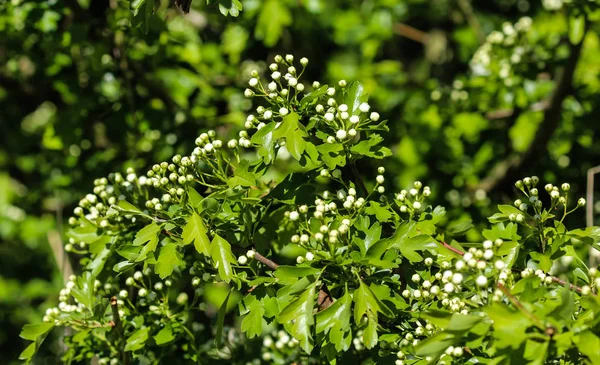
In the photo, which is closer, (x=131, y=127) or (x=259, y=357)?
(x=259, y=357)

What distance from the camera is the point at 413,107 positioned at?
3709 mm

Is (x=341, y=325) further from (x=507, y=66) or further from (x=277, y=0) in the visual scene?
(x=277, y=0)

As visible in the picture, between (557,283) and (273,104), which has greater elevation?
(273,104)

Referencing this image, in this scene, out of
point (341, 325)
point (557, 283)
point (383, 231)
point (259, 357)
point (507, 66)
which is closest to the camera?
point (341, 325)

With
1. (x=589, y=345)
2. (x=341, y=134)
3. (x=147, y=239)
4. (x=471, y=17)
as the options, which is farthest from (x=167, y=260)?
(x=471, y=17)

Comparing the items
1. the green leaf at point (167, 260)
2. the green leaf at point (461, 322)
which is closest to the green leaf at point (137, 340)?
the green leaf at point (167, 260)

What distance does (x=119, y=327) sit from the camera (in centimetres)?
191

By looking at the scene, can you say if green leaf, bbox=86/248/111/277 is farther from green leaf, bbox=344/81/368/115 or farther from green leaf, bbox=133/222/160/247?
green leaf, bbox=344/81/368/115

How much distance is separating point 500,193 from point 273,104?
209 cm

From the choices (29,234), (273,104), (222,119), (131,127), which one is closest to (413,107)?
(222,119)

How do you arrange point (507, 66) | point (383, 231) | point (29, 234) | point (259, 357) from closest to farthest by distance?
point (383, 231)
point (259, 357)
point (507, 66)
point (29, 234)

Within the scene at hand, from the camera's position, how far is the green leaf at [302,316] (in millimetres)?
1553

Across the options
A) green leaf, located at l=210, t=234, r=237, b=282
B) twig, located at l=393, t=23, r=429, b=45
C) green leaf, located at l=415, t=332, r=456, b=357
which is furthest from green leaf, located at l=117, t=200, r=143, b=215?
twig, located at l=393, t=23, r=429, b=45

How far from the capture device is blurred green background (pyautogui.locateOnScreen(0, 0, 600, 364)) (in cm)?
296
